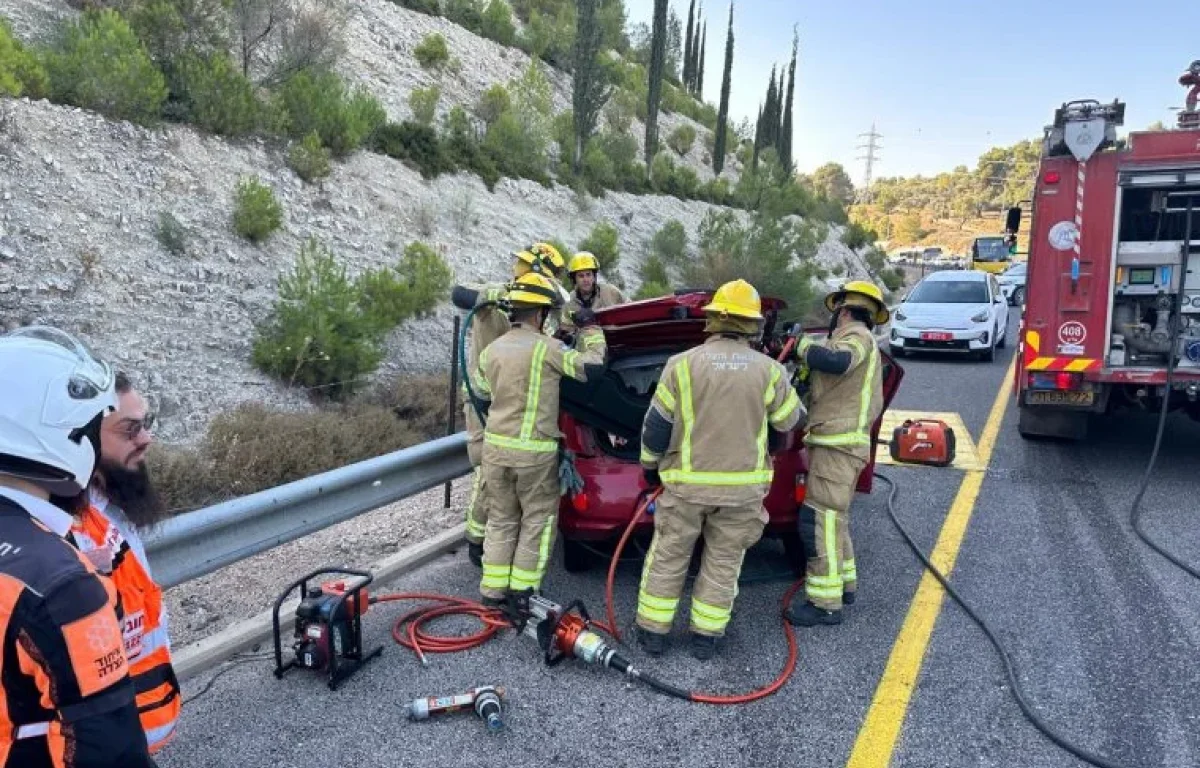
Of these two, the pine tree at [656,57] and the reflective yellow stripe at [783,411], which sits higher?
the pine tree at [656,57]

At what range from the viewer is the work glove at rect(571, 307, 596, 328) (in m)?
4.27

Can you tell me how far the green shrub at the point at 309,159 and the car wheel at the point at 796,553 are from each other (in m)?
10.8

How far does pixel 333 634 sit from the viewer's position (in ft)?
11.4

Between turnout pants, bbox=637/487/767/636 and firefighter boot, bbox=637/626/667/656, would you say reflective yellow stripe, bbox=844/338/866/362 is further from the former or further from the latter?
firefighter boot, bbox=637/626/667/656

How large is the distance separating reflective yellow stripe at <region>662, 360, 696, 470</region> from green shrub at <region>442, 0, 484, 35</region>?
2434 centimetres

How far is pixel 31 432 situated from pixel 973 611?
410 cm

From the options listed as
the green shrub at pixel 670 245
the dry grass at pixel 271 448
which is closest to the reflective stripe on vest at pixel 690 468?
the dry grass at pixel 271 448

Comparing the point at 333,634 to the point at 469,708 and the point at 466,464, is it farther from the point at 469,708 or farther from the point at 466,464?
the point at 466,464

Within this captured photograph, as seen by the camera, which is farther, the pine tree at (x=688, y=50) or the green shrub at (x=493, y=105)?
the pine tree at (x=688, y=50)

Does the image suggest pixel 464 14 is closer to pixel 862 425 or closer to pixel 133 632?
pixel 862 425

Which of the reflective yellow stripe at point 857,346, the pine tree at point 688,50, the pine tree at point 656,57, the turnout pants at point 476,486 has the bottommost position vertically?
the turnout pants at point 476,486

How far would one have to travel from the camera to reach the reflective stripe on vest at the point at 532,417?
4.20 m

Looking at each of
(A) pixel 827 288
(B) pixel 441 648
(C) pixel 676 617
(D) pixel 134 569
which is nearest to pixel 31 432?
(D) pixel 134 569

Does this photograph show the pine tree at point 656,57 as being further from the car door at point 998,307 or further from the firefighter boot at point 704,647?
the firefighter boot at point 704,647
